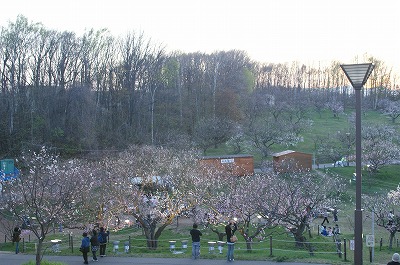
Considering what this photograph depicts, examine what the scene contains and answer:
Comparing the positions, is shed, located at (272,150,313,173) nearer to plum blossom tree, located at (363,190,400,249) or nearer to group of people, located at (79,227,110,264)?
plum blossom tree, located at (363,190,400,249)

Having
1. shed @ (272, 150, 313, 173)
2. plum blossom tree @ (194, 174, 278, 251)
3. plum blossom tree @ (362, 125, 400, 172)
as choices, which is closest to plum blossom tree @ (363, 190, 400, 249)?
plum blossom tree @ (194, 174, 278, 251)

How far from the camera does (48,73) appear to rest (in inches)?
1999

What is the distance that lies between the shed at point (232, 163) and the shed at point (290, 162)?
231 cm

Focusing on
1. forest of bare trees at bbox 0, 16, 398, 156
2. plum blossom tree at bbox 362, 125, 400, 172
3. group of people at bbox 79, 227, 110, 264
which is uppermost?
forest of bare trees at bbox 0, 16, 398, 156

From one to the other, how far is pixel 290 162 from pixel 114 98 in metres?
25.3

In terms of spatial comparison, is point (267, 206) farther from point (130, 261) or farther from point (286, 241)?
point (130, 261)

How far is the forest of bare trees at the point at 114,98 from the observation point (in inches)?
1773

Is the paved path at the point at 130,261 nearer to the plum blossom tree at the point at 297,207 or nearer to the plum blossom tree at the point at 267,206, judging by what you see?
the plum blossom tree at the point at 267,206

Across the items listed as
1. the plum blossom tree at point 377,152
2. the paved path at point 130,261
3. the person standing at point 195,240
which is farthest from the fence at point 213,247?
the plum blossom tree at point 377,152

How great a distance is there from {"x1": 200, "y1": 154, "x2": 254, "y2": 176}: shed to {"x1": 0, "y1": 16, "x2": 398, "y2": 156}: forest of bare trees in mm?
5098

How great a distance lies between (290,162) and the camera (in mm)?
37750

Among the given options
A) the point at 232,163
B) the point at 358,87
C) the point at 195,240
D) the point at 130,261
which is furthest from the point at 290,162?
the point at 358,87

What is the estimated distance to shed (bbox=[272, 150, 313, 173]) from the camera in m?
37.5

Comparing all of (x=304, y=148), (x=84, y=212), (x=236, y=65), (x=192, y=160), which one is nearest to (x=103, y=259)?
(x=84, y=212)
